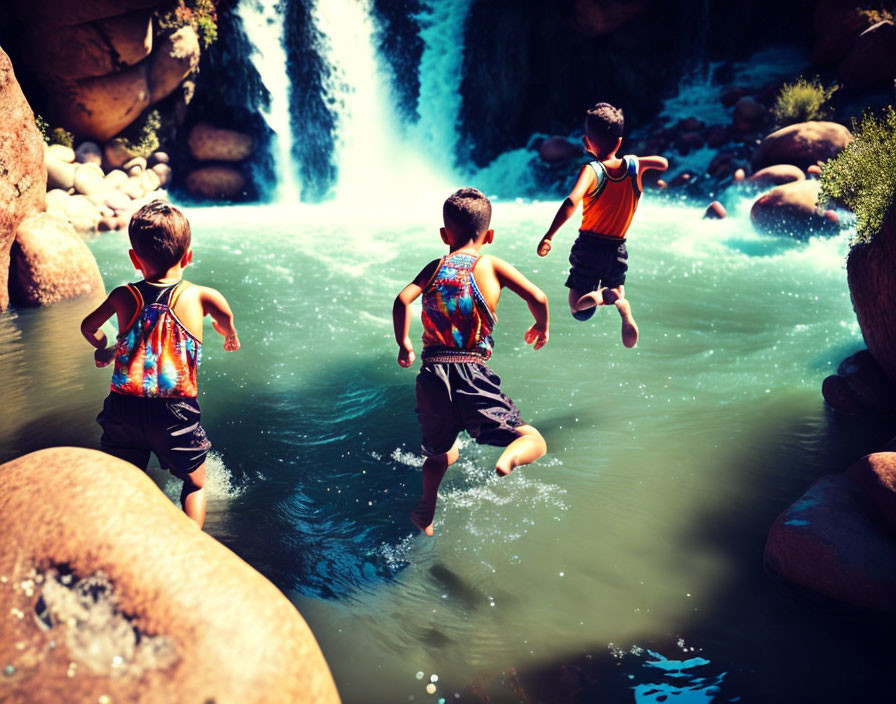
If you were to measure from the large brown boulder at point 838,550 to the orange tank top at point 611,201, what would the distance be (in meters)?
2.11

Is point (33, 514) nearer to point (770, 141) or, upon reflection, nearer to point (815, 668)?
point (815, 668)

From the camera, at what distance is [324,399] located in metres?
5.41

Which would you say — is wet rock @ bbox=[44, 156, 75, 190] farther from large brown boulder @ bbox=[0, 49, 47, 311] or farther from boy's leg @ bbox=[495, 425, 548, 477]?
boy's leg @ bbox=[495, 425, 548, 477]

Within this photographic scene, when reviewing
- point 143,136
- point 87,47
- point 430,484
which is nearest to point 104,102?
point 87,47

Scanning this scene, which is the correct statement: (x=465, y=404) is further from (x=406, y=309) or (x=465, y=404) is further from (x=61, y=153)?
(x=61, y=153)

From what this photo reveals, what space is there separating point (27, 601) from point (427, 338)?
188 centimetres

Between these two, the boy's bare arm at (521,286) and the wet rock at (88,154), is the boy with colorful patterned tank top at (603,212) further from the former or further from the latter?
the wet rock at (88,154)

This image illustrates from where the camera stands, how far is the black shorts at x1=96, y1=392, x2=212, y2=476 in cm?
305

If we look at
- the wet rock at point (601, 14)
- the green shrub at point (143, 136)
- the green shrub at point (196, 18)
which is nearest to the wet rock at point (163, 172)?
the green shrub at point (143, 136)

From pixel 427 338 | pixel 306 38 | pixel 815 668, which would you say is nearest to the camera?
pixel 815 668

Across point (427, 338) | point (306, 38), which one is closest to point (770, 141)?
point (306, 38)

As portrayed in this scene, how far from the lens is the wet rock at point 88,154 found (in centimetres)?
1427

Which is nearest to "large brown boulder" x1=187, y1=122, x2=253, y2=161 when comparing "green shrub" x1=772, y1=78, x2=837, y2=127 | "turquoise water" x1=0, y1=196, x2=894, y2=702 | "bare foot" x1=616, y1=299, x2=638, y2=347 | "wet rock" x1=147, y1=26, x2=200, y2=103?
"wet rock" x1=147, y1=26, x2=200, y2=103

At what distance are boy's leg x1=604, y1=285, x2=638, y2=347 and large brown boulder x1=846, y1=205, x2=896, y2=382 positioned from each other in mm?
1662
